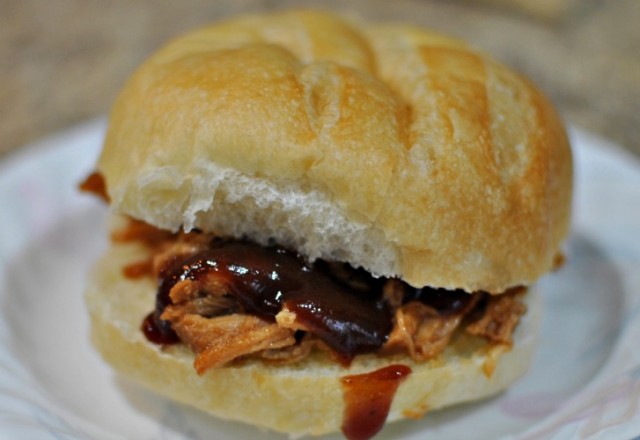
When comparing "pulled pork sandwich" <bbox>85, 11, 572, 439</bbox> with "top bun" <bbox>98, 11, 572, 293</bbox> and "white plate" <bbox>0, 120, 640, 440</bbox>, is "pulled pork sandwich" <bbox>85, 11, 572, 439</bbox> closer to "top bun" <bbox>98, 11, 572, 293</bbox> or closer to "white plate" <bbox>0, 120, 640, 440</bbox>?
"top bun" <bbox>98, 11, 572, 293</bbox>

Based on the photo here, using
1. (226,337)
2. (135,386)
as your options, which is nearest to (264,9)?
(135,386)

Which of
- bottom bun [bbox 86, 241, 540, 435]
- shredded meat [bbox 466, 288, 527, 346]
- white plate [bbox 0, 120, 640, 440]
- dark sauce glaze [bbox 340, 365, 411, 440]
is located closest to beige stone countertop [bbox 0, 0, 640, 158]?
white plate [bbox 0, 120, 640, 440]

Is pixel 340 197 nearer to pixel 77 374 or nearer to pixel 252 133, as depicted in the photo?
pixel 252 133

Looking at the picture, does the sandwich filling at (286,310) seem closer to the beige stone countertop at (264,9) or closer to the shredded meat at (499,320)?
the shredded meat at (499,320)

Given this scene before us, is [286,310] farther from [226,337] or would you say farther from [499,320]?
[499,320]

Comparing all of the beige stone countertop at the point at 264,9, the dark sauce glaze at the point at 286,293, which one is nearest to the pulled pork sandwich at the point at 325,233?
the dark sauce glaze at the point at 286,293

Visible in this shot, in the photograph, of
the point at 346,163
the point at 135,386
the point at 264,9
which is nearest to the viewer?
the point at 346,163
